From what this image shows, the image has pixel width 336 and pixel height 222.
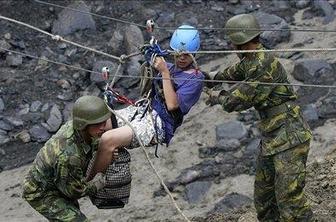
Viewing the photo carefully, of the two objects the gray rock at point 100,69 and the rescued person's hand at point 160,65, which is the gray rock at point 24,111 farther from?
the rescued person's hand at point 160,65

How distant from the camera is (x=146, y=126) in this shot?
6.48 m

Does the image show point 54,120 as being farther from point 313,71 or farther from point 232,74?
point 232,74

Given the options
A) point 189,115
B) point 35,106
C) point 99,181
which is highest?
point 99,181

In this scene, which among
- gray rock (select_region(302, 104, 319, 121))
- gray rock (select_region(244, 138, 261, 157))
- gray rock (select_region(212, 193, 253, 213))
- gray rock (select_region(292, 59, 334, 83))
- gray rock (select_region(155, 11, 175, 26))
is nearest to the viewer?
gray rock (select_region(212, 193, 253, 213))

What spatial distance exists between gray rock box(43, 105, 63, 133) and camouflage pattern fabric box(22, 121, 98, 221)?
15.7 feet

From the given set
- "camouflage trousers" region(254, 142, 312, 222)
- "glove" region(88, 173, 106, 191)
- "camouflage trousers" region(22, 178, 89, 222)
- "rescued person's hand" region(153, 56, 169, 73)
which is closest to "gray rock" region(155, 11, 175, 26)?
"rescued person's hand" region(153, 56, 169, 73)

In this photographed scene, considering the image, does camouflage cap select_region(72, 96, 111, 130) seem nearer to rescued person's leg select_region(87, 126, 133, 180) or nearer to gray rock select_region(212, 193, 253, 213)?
rescued person's leg select_region(87, 126, 133, 180)

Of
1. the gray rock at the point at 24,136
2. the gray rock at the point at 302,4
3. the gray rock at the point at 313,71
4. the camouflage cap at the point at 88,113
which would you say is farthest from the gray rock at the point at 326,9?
the camouflage cap at the point at 88,113

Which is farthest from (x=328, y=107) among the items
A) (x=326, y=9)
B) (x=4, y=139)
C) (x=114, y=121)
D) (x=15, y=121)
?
(x=4, y=139)

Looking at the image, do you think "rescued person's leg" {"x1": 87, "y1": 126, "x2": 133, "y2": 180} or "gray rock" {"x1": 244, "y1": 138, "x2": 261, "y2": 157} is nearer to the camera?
"rescued person's leg" {"x1": 87, "y1": 126, "x2": 133, "y2": 180}

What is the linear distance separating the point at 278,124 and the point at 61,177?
2.13 metres

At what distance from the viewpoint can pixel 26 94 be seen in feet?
38.3

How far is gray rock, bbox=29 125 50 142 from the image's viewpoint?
10977 mm

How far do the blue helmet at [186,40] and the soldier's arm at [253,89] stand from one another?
0.56 m
